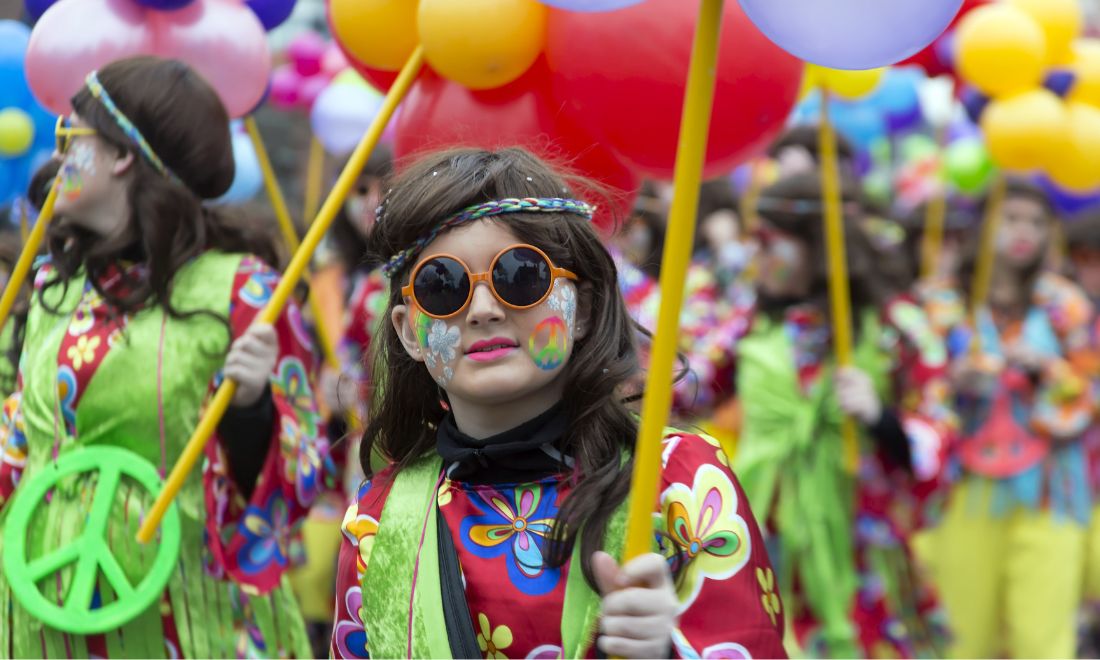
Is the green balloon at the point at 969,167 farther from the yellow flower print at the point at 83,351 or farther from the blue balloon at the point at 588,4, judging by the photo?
the blue balloon at the point at 588,4

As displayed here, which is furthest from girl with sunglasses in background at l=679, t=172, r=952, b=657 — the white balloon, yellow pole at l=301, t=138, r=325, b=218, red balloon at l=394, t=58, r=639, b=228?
yellow pole at l=301, t=138, r=325, b=218

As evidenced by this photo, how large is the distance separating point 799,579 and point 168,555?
2.84m

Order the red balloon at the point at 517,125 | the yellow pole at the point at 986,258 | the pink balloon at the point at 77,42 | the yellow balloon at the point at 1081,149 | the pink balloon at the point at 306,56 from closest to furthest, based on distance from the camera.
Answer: the red balloon at the point at 517,125, the pink balloon at the point at 77,42, the yellow balloon at the point at 1081,149, the yellow pole at the point at 986,258, the pink balloon at the point at 306,56

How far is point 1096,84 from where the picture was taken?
17.0ft

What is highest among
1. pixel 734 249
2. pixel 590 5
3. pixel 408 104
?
pixel 590 5

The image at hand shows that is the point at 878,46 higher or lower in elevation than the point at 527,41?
higher

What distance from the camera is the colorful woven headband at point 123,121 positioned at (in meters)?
3.53

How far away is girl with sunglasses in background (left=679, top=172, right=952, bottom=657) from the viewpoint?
17.9 ft

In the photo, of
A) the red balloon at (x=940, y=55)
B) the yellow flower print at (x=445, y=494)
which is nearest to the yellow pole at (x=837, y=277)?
the red balloon at (x=940, y=55)

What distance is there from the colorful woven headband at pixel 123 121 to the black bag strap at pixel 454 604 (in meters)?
1.61

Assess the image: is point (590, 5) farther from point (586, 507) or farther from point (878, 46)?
point (586, 507)

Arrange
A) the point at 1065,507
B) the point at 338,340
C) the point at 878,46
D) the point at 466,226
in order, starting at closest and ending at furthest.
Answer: the point at 878,46 → the point at 466,226 → the point at 1065,507 → the point at 338,340

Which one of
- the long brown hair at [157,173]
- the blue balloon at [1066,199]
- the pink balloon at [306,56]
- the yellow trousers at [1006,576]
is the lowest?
the yellow trousers at [1006,576]

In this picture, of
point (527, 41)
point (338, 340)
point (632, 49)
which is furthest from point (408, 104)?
point (338, 340)
